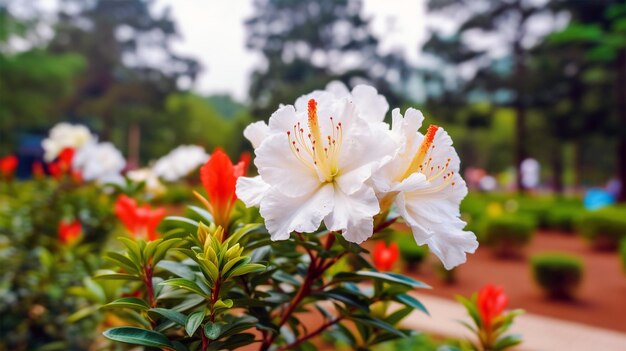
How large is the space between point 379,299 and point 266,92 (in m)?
17.2

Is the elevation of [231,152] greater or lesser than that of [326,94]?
greater

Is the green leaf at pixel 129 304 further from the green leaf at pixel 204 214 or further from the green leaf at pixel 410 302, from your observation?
the green leaf at pixel 410 302

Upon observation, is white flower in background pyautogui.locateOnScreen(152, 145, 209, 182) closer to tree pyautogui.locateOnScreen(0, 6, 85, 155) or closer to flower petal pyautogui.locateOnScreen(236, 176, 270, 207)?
flower petal pyautogui.locateOnScreen(236, 176, 270, 207)

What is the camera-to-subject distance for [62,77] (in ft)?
47.2

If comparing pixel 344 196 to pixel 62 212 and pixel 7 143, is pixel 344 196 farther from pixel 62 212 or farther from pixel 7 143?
pixel 7 143

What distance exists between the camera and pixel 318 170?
541mm

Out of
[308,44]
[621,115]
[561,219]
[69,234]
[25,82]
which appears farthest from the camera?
[308,44]

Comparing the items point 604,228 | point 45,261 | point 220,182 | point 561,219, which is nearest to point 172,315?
point 220,182

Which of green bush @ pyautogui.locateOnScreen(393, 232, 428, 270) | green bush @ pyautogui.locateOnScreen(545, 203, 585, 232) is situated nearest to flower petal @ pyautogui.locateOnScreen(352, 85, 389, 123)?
green bush @ pyautogui.locateOnScreen(393, 232, 428, 270)

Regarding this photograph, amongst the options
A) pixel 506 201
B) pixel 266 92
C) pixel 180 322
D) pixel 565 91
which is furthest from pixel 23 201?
pixel 266 92

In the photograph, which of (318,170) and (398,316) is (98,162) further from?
(318,170)

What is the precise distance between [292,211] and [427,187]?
0.56 feet

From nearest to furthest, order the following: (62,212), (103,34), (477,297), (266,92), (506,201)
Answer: (477,297) < (62,212) < (506,201) < (266,92) < (103,34)

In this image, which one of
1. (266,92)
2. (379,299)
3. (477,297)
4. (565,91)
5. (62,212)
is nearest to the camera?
(379,299)
